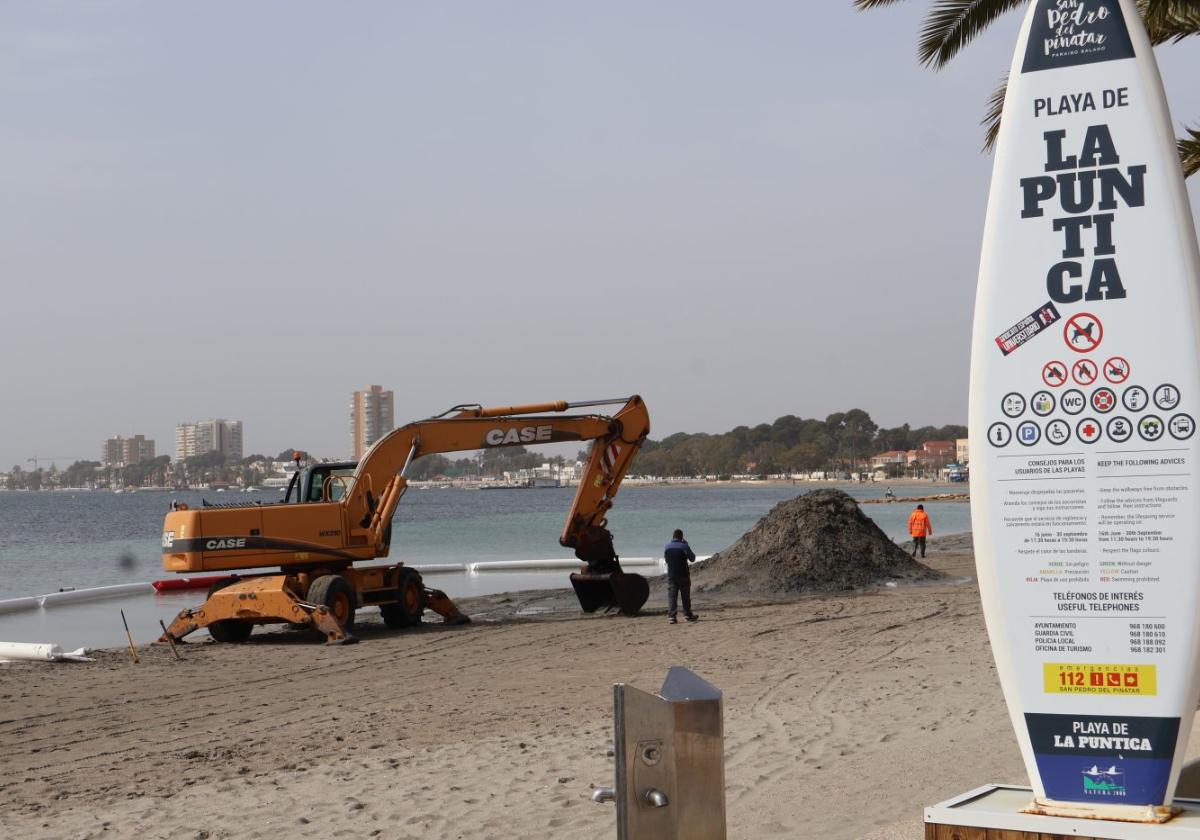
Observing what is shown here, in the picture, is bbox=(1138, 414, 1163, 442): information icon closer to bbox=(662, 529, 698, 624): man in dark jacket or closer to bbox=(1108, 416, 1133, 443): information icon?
bbox=(1108, 416, 1133, 443): information icon

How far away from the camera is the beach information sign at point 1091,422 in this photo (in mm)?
4648

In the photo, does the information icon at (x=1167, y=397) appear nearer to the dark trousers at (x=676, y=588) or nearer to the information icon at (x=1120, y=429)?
the information icon at (x=1120, y=429)

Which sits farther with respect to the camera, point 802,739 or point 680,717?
point 802,739

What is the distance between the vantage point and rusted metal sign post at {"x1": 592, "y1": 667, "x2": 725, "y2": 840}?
3.88 meters

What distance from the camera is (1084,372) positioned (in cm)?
477

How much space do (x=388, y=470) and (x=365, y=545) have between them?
121 centimetres

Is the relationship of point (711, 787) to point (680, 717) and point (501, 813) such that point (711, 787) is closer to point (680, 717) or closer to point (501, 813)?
point (680, 717)

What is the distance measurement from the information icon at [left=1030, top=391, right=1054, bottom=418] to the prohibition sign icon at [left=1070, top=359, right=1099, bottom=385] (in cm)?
11

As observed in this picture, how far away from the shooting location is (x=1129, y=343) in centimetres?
471

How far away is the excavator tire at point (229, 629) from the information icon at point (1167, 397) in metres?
16.2

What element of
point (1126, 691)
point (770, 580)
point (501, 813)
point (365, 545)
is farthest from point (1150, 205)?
point (770, 580)

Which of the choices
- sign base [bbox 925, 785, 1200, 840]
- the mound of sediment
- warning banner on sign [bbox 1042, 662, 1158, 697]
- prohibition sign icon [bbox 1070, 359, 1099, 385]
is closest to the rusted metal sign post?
sign base [bbox 925, 785, 1200, 840]

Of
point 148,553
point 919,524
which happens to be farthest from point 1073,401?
point 148,553

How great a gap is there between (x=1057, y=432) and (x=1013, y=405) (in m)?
0.19
